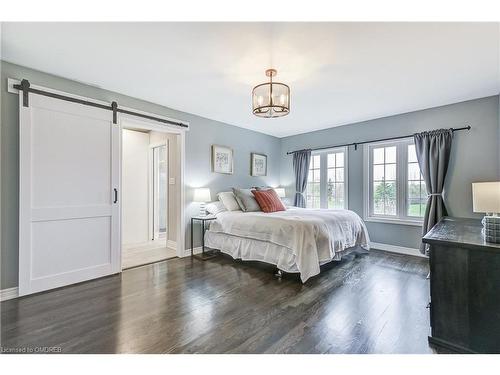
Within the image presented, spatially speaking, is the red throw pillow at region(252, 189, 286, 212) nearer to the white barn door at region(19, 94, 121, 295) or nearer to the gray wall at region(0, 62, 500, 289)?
the gray wall at region(0, 62, 500, 289)

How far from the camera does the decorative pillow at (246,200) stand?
12.9 ft

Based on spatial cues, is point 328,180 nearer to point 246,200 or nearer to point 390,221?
point 390,221

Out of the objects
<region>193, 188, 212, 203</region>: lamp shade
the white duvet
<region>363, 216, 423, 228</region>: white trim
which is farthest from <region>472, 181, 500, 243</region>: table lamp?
<region>193, 188, 212, 203</region>: lamp shade

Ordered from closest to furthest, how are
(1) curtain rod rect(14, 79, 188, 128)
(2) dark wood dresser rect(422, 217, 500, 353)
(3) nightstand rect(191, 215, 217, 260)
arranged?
(2) dark wood dresser rect(422, 217, 500, 353), (1) curtain rod rect(14, 79, 188, 128), (3) nightstand rect(191, 215, 217, 260)

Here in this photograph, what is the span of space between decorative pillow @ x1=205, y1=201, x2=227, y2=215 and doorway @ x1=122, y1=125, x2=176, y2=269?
0.98m

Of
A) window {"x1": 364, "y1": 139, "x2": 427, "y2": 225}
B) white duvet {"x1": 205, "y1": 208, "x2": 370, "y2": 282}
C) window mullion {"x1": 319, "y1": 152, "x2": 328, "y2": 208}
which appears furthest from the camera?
window mullion {"x1": 319, "y1": 152, "x2": 328, "y2": 208}

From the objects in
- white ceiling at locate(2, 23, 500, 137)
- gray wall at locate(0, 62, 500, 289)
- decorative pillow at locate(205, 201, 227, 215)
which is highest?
white ceiling at locate(2, 23, 500, 137)

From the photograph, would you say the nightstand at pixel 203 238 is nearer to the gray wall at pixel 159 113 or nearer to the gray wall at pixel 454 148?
the gray wall at pixel 159 113

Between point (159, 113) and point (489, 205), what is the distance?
150 inches

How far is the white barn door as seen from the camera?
2.42 m

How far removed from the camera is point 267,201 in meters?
3.97

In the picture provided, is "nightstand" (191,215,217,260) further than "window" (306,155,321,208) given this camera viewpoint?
No

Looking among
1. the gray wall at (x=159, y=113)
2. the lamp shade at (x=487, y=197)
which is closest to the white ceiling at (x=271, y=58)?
the gray wall at (x=159, y=113)
